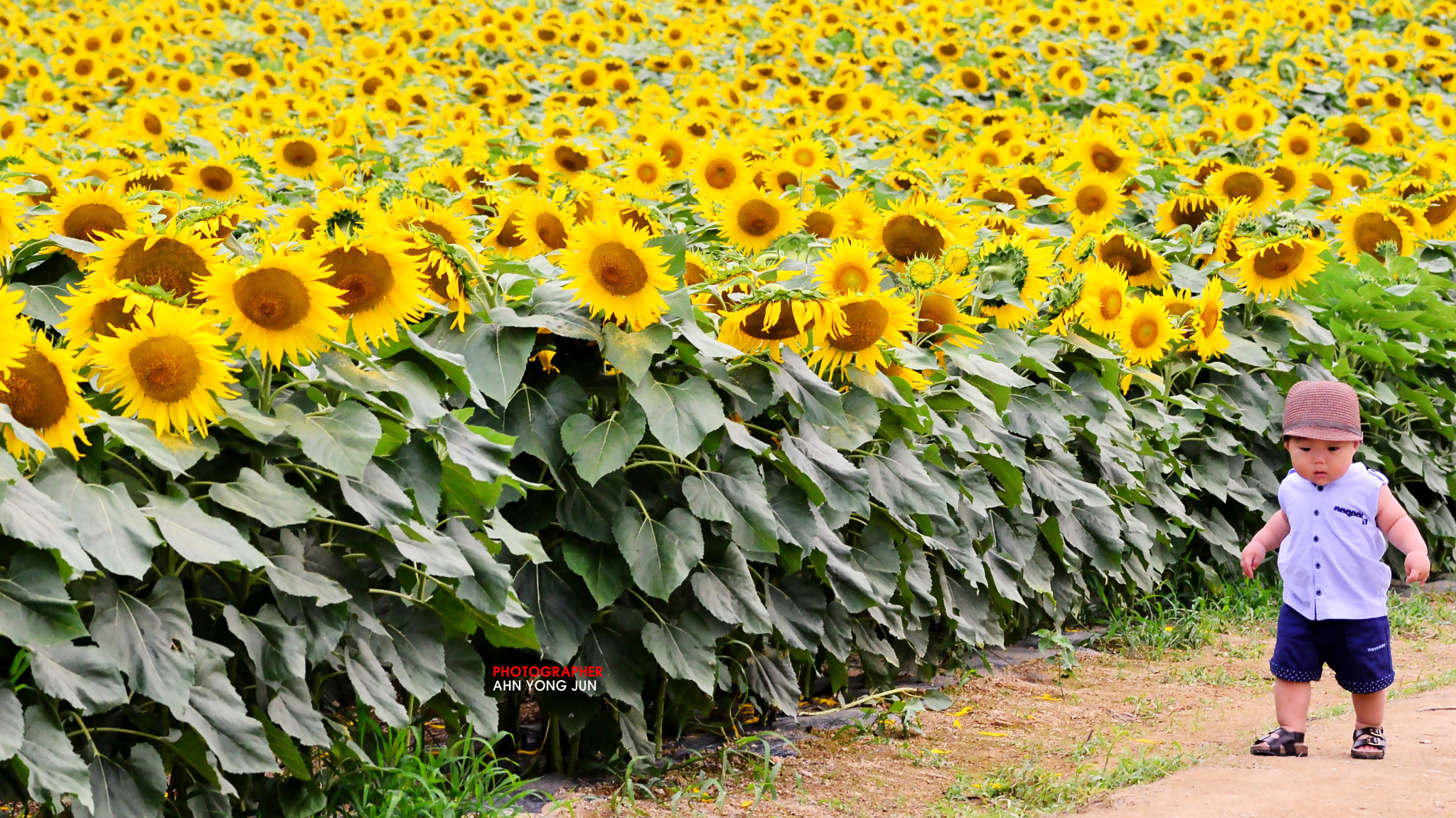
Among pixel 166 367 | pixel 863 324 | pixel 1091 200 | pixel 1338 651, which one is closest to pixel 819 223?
pixel 863 324

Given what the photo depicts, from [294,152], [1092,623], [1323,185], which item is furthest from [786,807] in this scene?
[1323,185]

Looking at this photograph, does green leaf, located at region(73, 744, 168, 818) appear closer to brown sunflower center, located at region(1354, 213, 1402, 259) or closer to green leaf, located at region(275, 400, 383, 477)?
green leaf, located at region(275, 400, 383, 477)

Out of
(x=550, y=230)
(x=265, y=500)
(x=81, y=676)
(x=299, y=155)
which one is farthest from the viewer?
(x=299, y=155)

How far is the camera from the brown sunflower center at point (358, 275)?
128 inches

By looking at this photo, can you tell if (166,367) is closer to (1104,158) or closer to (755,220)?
(755,220)

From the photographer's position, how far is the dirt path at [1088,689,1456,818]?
3572mm

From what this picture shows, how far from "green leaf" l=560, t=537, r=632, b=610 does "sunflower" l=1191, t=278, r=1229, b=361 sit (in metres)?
3.01

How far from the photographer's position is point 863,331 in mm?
4133

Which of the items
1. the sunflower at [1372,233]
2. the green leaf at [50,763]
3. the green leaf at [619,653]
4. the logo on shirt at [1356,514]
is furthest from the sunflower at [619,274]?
the sunflower at [1372,233]

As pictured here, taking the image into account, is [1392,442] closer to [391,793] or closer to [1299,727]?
[1299,727]

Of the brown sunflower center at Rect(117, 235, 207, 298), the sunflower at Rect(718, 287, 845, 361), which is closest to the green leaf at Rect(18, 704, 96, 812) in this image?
the brown sunflower center at Rect(117, 235, 207, 298)

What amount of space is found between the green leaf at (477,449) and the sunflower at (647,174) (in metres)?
3.46

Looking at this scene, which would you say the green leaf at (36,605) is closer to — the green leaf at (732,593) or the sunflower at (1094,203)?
the green leaf at (732,593)

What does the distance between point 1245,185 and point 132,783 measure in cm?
598
